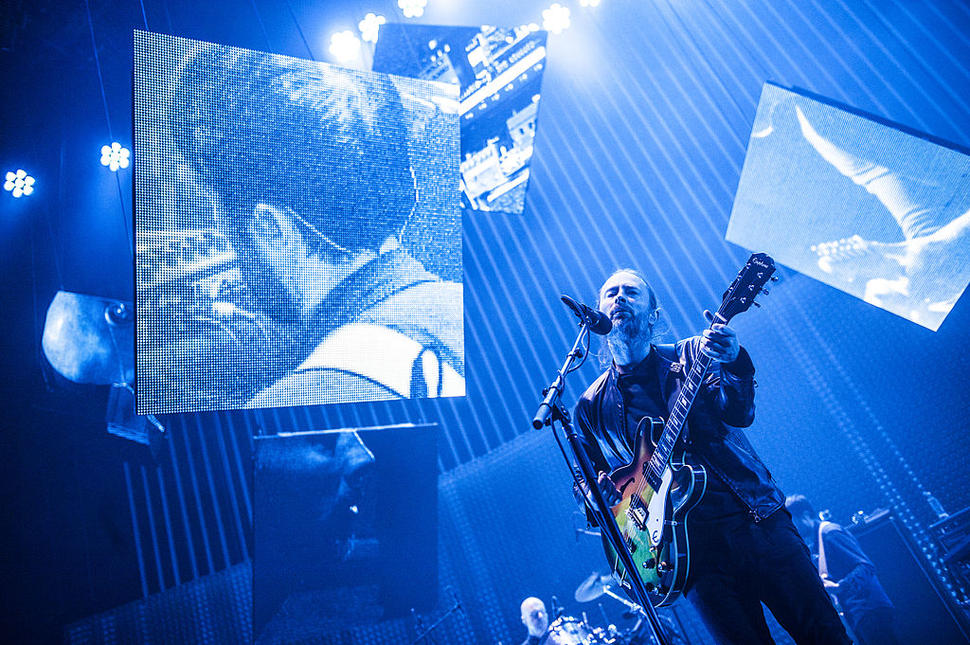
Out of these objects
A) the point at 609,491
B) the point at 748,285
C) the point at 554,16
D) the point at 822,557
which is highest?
the point at 554,16

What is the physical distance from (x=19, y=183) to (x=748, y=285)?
6317 mm

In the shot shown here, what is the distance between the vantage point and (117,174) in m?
5.58

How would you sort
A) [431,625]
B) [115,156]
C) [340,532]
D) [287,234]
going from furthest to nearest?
[115,156] → [431,625] → [340,532] → [287,234]

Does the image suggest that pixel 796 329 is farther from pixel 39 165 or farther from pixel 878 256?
pixel 39 165

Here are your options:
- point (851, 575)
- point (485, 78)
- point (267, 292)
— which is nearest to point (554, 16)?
point (485, 78)

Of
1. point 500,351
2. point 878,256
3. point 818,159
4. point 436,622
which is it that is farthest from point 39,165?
point 878,256

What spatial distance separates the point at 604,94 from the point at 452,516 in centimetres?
450

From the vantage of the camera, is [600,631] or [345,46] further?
[345,46]

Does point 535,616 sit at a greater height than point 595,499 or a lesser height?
lesser

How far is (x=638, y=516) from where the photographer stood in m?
2.08

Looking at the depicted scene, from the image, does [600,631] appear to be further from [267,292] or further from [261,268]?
[261,268]

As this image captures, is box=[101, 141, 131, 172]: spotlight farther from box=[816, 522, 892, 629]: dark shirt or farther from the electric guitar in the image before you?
box=[816, 522, 892, 629]: dark shirt

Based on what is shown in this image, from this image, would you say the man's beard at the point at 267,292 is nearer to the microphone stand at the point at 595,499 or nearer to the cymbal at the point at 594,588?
the microphone stand at the point at 595,499

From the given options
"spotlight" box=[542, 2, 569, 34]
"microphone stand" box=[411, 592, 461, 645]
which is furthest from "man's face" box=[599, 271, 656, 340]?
"spotlight" box=[542, 2, 569, 34]
